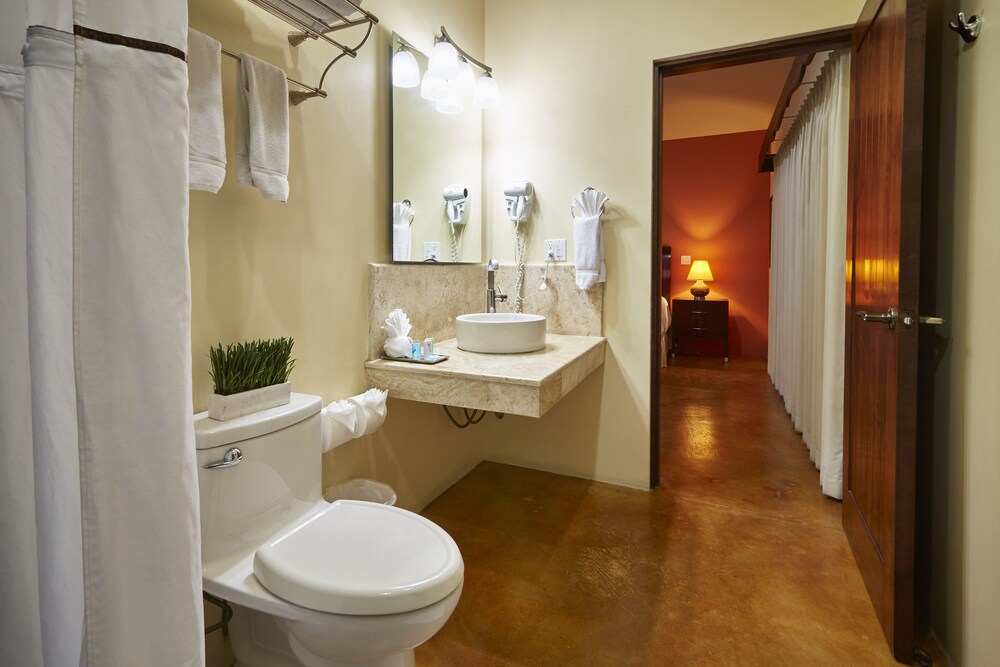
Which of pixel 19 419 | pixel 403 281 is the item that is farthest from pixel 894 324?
pixel 19 419

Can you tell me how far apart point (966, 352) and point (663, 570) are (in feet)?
3.79

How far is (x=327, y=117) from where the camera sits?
1737mm

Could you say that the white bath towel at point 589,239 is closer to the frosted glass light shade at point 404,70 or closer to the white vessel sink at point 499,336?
the white vessel sink at point 499,336

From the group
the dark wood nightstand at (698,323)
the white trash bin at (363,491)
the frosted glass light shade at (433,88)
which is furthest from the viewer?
the dark wood nightstand at (698,323)

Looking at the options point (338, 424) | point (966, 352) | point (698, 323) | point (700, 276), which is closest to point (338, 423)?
point (338, 424)

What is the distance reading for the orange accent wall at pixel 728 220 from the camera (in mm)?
6062

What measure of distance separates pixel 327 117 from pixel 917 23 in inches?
67.3

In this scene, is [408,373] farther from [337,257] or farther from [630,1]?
[630,1]

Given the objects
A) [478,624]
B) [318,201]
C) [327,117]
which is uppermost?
[327,117]

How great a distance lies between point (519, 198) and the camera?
263 centimetres

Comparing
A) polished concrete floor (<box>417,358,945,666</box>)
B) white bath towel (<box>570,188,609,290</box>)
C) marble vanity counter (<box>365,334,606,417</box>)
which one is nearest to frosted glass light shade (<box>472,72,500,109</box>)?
white bath towel (<box>570,188,609,290</box>)

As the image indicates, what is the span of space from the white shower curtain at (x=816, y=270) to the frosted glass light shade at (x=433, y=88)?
180 centimetres

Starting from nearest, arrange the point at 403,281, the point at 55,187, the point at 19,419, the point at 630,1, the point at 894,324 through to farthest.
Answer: the point at 55,187 < the point at 19,419 < the point at 894,324 < the point at 403,281 < the point at 630,1

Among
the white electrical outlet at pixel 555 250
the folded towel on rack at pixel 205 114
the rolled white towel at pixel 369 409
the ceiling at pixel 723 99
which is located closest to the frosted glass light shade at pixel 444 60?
the white electrical outlet at pixel 555 250
